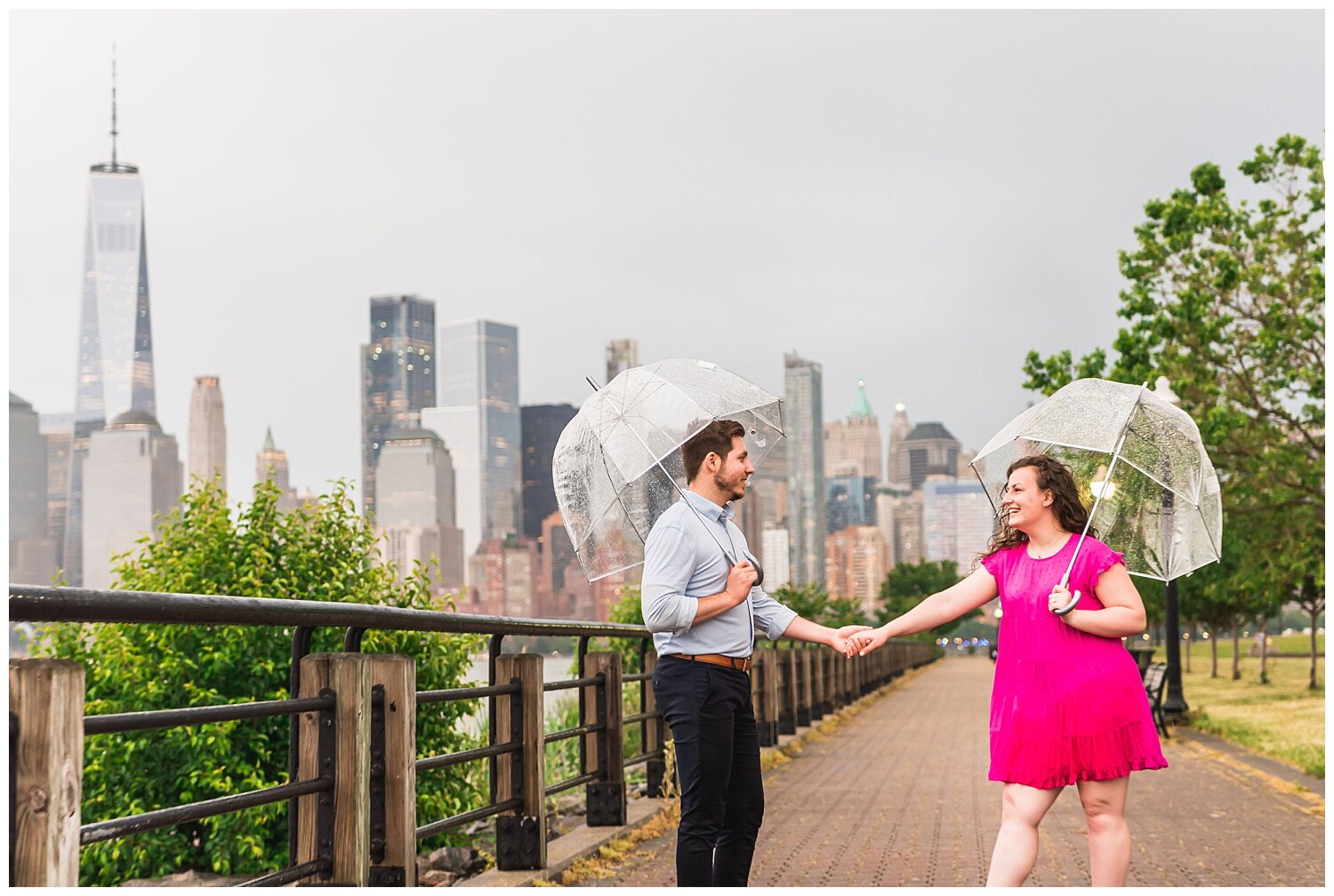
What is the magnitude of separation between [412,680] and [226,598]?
1.19 m

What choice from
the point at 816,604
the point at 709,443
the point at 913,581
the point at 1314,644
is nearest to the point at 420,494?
the point at 913,581

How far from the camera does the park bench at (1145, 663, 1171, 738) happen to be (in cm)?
1752

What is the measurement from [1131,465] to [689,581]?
1637mm

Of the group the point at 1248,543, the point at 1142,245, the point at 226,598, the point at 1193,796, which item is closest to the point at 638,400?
the point at 226,598

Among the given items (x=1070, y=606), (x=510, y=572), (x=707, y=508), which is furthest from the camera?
(x=510, y=572)

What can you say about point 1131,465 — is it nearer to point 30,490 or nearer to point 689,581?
point 689,581

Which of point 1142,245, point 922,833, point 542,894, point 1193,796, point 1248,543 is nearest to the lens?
point 542,894

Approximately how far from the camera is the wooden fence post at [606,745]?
8219 mm

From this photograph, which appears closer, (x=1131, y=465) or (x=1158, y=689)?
(x=1131, y=465)

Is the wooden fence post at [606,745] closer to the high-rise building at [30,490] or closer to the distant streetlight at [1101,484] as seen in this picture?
the distant streetlight at [1101,484]

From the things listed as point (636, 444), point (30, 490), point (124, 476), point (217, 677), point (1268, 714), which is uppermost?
point (124, 476)

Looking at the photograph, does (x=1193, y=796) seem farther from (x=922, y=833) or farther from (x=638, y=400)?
(x=638, y=400)

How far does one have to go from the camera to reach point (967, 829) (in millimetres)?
8953

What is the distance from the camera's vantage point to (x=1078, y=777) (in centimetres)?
467
